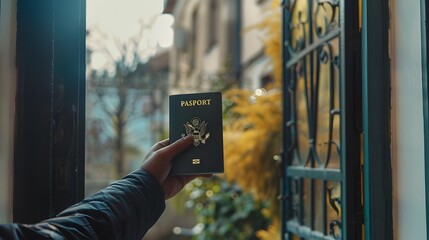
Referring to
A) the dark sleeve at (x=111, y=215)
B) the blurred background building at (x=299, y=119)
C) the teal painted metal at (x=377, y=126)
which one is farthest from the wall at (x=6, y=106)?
the teal painted metal at (x=377, y=126)

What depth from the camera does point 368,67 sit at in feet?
5.79

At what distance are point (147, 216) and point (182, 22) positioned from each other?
10.3 metres

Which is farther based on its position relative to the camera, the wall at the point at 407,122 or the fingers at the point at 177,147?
→ the wall at the point at 407,122

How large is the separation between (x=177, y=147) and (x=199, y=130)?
7 cm

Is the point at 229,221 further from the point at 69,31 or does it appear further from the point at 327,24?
the point at 69,31

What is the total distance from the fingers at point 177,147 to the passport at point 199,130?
0.05 feet

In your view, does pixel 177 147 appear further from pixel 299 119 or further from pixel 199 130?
pixel 299 119

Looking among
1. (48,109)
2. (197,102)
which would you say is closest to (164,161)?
(197,102)

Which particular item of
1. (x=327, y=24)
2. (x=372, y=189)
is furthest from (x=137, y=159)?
(x=372, y=189)

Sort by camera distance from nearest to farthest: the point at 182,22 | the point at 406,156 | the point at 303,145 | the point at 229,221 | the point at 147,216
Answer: the point at 147,216 < the point at 406,156 < the point at 303,145 < the point at 229,221 < the point at 182,22

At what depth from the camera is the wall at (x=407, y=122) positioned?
1600mm

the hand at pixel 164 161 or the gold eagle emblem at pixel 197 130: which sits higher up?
the gold eagle emblem at pixel 197 130

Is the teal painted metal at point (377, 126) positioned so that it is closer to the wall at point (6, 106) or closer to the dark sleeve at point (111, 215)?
the dark sleeve at point (111, 215)

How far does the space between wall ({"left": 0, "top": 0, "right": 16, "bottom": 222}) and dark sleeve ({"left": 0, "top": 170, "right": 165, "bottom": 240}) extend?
24 centimetres
